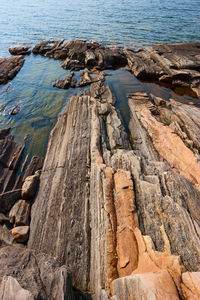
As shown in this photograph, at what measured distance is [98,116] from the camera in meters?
14.5

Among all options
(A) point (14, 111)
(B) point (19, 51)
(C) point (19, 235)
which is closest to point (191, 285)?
(C) point (19, 235)

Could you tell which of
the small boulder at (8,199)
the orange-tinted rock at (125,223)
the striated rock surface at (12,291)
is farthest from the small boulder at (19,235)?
the orange-tinted rock at (125,223)

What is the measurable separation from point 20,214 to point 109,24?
49911 millimetres

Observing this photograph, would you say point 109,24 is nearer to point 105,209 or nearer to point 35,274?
point 105,209

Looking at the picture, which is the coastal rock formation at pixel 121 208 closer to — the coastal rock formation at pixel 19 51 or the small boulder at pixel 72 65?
the small boulder at pixel 72 65

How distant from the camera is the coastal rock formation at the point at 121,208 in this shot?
563 centimetres

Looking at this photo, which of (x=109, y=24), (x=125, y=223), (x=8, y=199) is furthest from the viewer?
(x=109, y=24)

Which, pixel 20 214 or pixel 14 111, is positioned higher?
pixel 14 111

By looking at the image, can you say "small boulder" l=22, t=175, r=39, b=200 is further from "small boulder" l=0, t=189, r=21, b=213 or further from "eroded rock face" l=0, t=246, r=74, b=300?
"eroded rock face" l=0, t=246, r=74, b=300

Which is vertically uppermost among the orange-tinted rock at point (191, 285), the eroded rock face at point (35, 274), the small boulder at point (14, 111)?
the small boulder at point (14, 111)

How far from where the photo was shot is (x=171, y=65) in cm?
2309

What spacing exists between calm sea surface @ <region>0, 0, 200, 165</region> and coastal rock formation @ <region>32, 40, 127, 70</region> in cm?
212

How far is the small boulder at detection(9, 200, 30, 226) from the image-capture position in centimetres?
888

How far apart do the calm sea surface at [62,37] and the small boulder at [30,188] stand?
10.5ft
